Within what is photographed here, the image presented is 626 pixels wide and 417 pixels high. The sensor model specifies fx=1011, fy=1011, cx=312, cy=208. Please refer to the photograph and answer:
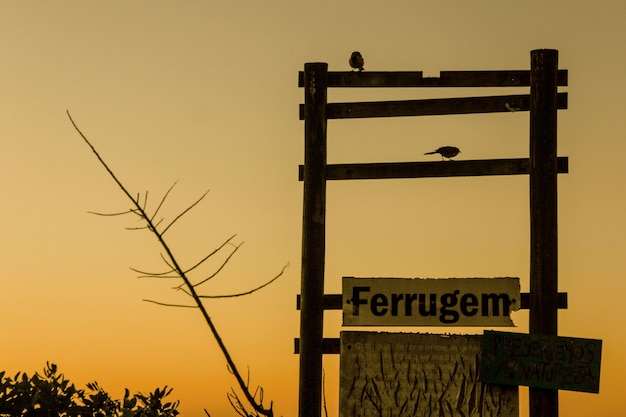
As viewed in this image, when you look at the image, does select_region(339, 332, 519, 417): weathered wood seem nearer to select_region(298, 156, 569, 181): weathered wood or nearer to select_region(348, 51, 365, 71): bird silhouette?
select_region(298, 156, 569, 181): weathered wood

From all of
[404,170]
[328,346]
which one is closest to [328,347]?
[328,346]

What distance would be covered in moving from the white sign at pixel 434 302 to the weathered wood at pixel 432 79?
174 centimetres

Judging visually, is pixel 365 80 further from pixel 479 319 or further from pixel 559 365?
pixel 559 365

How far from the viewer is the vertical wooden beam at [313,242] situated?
8.63 m

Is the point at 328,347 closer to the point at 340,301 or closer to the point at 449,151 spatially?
the point at 340,301

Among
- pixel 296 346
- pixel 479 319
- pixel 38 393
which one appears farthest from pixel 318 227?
pixel 38 393

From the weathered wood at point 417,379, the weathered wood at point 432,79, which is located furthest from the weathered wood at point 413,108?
the weathered wood at point 417,379

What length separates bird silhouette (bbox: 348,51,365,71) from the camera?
9062mm

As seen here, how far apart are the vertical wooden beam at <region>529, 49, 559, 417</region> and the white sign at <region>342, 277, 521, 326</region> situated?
216 mm

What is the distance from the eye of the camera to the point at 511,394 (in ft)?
28.1

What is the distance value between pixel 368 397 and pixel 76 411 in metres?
2.56

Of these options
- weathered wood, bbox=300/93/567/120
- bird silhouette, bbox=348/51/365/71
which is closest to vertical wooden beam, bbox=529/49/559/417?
weathered wood, bbox=300/93/567/120

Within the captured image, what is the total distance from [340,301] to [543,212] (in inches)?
74.1

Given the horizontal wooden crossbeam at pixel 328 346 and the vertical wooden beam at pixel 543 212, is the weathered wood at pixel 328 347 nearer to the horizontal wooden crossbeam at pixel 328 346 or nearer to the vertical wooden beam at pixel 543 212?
the horizontal wooden crossbeam at pixel 328 346
